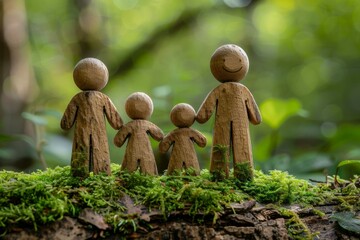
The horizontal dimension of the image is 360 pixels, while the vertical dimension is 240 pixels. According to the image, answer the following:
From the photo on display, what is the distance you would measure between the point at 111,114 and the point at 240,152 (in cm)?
59

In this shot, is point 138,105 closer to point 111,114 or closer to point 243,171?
point 111,114

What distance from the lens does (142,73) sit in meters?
7.50

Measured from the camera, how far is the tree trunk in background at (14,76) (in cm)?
463

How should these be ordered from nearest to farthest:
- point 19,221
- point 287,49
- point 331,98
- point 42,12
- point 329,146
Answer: point 19,221, point 329,146, point 331,98, point 287,49, point 42,12

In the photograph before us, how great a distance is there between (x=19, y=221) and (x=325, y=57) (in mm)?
6226

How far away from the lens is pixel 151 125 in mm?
1757

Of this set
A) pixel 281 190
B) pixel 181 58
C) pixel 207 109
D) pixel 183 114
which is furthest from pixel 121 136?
pixel 181 58

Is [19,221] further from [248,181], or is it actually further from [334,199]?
[334,199]

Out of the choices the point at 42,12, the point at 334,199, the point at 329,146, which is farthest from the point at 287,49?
the point at 334,199

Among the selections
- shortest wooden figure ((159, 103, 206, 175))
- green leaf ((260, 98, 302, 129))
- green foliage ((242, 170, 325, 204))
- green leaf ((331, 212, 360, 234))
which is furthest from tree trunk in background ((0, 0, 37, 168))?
green leaf ((331, 212, 360, 234))

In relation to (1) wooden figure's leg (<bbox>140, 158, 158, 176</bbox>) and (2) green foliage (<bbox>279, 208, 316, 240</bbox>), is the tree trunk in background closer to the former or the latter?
(1) wooden figure's leg (<bbox>140, 158, 158, 176</bbox>)

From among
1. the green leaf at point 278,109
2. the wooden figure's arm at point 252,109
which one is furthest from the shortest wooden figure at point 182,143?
the green leaf at point 278,109

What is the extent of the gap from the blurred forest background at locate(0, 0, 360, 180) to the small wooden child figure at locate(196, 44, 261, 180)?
A: 47.8 inches

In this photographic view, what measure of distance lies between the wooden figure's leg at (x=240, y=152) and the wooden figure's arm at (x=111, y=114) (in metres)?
0.51
